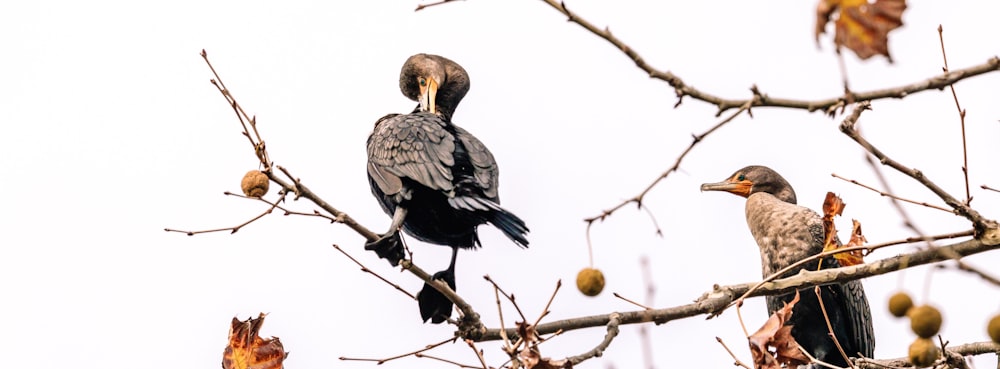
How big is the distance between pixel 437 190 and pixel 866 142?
2.29m

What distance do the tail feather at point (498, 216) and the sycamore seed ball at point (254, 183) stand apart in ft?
4.29

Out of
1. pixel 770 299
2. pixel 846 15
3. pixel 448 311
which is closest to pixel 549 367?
pixel 846 15

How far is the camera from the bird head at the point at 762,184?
23.7ft

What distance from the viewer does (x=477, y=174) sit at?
216 inches

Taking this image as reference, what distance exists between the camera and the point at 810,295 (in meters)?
6.66

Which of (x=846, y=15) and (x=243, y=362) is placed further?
(x=243, y=362)

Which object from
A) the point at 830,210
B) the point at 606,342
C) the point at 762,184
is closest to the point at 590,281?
the point at 606,342

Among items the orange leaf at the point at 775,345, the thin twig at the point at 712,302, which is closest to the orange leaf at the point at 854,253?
the thin twig at the point at 712,302

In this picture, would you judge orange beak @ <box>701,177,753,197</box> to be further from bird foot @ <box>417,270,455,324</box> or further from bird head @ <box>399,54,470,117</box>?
bird foot @ <box>417,270,455,324</box>

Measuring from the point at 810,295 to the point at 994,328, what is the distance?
4.07 m

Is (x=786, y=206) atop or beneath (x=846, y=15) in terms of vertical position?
atop

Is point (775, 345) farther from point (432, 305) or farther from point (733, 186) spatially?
point (733, 186)

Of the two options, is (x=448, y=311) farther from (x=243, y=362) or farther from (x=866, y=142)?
(x=866, y=142)

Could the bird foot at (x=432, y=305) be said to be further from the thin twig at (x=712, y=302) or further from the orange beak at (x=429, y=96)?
the orange beak at (x=429, y=96)
